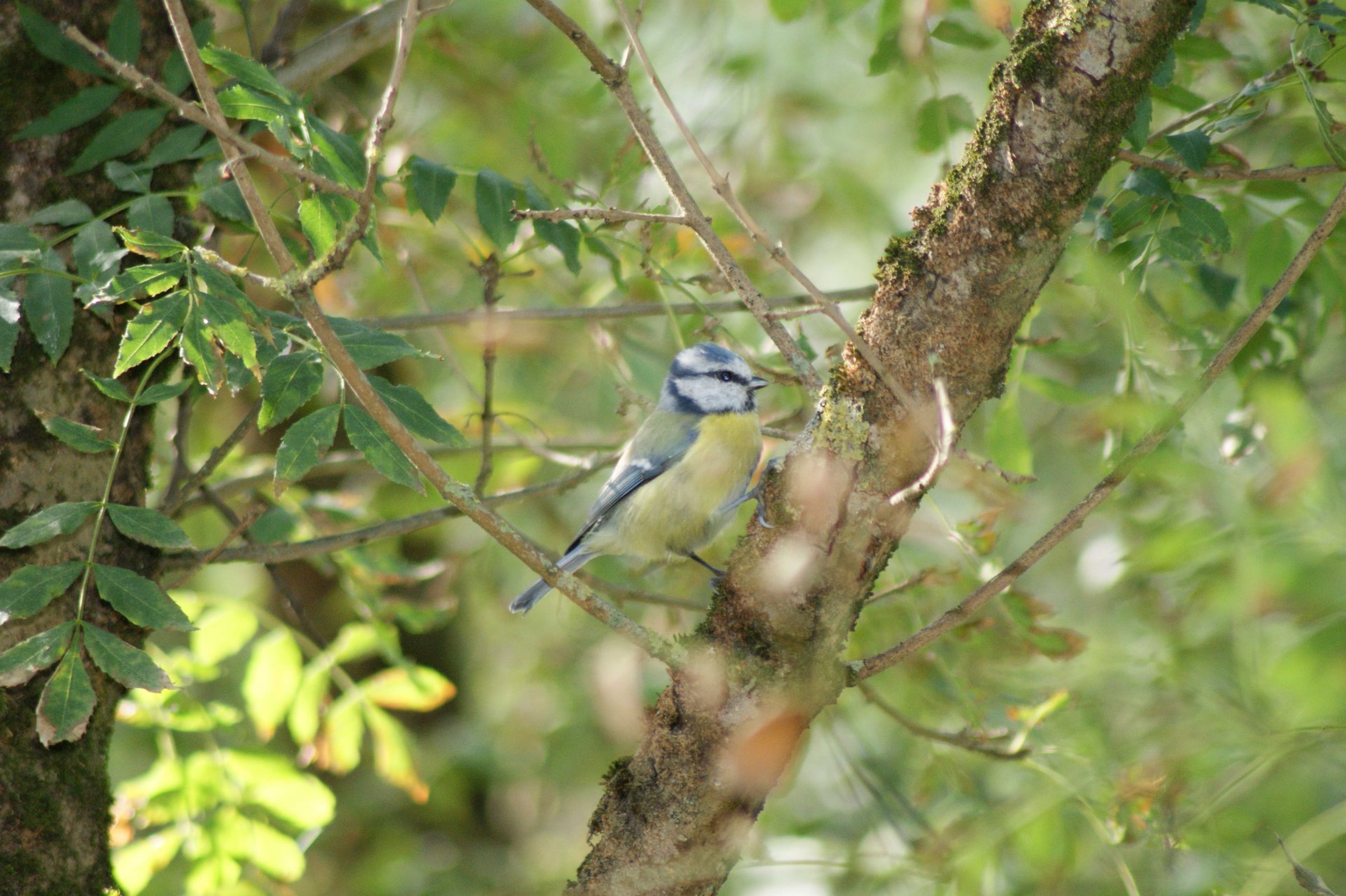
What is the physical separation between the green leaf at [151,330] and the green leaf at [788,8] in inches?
79.2

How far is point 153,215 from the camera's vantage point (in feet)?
6.44

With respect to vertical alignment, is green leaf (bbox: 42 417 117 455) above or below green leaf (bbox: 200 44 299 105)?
below

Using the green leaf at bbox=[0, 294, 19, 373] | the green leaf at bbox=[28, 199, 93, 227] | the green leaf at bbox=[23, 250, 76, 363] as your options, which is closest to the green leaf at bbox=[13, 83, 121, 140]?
the green leaf at bbox=[28, 199, 93, 227]

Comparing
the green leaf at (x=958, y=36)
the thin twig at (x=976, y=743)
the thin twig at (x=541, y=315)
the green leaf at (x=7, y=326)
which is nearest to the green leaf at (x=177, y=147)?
the green leaf at (x=7, y=326)

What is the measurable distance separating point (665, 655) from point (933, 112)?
1739 millimetres

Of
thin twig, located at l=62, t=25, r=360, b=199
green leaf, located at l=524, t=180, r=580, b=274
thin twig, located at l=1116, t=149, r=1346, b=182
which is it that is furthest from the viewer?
green leaf, located at l=524, t=180, r=580, b=274

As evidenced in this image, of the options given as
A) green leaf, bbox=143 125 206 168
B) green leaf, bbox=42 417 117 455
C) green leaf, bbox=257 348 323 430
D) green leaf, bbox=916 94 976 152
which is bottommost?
green leaf, bbox=42 417 117 455

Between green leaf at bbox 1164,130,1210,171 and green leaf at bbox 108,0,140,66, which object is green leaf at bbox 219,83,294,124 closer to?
green leaf at bbox 108,0,140,66

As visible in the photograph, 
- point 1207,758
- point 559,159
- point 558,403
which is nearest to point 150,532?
point 1207,758

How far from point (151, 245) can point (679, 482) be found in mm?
1699

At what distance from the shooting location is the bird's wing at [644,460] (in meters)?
3.02

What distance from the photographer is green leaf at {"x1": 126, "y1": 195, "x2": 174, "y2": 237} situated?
1948mm

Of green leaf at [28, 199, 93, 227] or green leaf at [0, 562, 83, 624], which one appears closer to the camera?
green leaf at [0, 562, 83, 624]

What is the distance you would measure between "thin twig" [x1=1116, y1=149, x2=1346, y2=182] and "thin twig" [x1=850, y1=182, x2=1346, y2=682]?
0.22m
